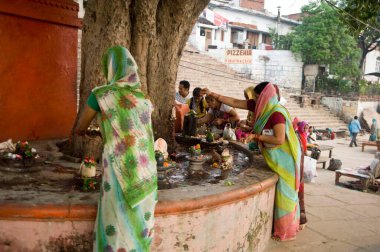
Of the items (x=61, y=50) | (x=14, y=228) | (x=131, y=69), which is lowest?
(x=14, y=228)

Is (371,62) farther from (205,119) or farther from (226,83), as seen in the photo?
(205,119)

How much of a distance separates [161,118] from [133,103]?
106 inches

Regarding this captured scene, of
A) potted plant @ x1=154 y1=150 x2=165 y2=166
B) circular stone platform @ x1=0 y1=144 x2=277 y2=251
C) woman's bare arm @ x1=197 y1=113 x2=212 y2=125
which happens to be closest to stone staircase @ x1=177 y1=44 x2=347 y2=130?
woman's bare arm @ x1=197 y1=113 x2=212 y2=125

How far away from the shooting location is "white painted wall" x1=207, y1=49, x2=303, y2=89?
26.3 meters


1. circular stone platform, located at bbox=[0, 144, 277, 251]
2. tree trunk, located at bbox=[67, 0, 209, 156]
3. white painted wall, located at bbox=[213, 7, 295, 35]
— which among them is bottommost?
circular stone platform, located at bbox=[0, 144, 277, 251]

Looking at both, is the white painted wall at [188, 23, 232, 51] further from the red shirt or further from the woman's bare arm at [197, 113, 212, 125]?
the red shirt

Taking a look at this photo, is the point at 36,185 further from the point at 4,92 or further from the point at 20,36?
the point at 20,36

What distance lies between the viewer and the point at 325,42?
2378 centimetres

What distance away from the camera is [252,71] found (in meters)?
28.1

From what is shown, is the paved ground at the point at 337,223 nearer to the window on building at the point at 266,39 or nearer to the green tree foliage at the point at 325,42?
the green tree foliage at the point at 325,42

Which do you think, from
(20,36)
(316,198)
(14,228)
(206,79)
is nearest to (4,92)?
(20,36)

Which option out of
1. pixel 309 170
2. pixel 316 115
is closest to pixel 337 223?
pixel 309 170

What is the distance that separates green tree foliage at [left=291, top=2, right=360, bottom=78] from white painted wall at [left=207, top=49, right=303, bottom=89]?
3.13 ft

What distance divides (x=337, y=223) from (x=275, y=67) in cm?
2320
